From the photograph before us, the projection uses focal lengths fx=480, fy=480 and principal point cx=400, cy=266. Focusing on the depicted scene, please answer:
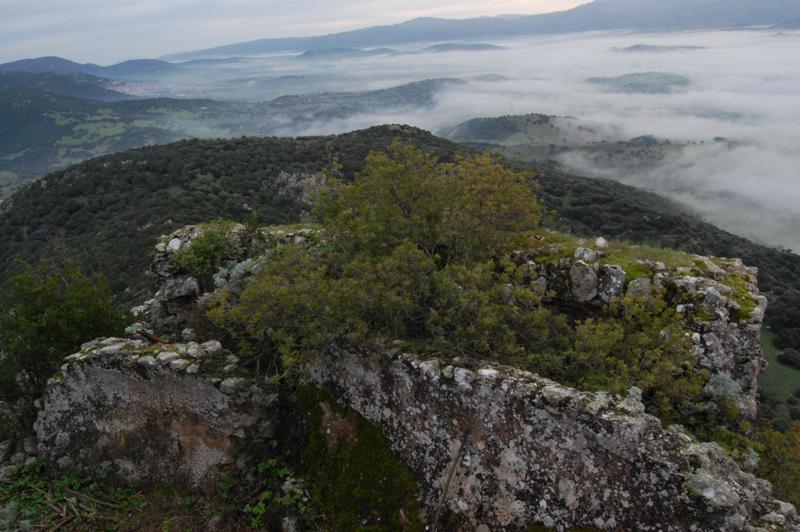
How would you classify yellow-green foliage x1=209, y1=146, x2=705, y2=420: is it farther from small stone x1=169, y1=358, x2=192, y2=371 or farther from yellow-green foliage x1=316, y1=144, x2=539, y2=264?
small stone x1=169, y1=358, x2=192, y2=371

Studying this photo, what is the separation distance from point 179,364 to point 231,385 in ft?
3.32

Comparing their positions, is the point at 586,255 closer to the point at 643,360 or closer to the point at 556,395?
the point at 643,360

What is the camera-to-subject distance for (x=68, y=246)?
40.8m

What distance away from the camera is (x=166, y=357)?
8.58 m

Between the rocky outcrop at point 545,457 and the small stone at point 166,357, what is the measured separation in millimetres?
3425

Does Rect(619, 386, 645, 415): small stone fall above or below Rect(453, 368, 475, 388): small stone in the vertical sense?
below

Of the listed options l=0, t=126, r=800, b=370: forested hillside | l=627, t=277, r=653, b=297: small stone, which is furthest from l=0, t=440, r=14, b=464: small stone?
l=0, t=126, r=800, b=370: forested hillside

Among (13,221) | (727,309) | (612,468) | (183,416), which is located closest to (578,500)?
(612,468)

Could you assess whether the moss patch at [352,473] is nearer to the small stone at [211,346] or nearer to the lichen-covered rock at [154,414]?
the lichen-covered rock at [154,414]

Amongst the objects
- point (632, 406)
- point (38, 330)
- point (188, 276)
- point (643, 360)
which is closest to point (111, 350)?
point (38, 330)

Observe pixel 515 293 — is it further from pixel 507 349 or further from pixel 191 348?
pixel 191 348

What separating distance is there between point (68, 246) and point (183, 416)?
40695 millimetres

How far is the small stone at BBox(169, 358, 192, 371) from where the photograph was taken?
27.6 feet

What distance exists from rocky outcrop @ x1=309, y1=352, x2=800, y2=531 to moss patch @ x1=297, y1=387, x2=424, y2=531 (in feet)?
0.86
